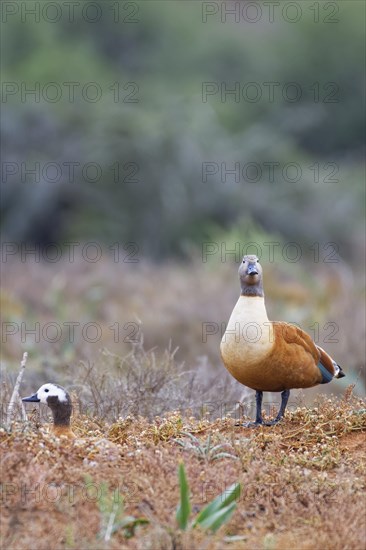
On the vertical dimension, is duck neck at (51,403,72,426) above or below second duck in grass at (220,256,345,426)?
below

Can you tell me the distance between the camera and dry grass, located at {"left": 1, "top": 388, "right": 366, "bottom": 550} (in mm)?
4820

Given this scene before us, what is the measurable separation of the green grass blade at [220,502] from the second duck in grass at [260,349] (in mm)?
1135

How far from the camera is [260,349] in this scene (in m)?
6.10

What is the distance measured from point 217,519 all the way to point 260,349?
1449mm

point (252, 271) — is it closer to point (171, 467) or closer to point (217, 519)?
point (171, 467)

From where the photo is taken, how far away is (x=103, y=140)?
2389cm

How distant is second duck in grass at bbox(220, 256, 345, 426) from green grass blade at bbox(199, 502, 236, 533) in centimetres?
134

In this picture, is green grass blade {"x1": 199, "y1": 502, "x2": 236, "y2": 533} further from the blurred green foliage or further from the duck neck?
the blurred green foliage

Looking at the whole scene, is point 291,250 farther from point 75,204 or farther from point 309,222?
point 75,204

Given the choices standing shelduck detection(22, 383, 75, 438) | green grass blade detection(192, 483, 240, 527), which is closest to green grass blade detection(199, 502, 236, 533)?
green grass blade detection(192, 483, 240, 527)

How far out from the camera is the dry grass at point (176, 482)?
482 centimetres

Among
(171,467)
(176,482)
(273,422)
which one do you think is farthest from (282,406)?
(176,482)

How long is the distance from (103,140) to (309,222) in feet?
16.5

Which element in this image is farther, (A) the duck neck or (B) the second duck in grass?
(B) the second duck in grass
